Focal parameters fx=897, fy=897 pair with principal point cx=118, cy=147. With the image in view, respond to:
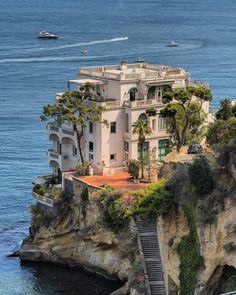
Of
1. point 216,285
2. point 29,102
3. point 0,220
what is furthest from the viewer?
point 29,102

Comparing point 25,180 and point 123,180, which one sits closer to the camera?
point 123,180

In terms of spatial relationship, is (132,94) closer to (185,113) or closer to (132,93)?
(132,93)

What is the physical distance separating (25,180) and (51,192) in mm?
18970

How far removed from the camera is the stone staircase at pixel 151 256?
176 ft

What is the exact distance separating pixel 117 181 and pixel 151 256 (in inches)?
443

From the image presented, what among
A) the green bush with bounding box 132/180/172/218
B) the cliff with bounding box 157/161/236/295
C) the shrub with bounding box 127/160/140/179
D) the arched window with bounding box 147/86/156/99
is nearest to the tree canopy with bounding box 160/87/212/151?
the arched window with bounding box 147/86/156/99

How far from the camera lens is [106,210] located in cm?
5916

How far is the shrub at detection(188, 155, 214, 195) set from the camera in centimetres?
4869

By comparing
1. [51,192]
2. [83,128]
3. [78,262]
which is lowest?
[78,262]

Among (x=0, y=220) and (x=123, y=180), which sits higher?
(x=123, y=180)

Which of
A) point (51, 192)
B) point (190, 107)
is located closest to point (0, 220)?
point (51, 192)

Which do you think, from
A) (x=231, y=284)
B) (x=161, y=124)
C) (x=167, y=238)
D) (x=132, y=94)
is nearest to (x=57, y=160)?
(x=132, y=94)

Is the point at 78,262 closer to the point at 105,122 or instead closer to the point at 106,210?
the point at 106,210

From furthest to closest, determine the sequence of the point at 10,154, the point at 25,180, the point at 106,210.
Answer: the point at 10,154 → the point at 25,180 → the point at 106,210
